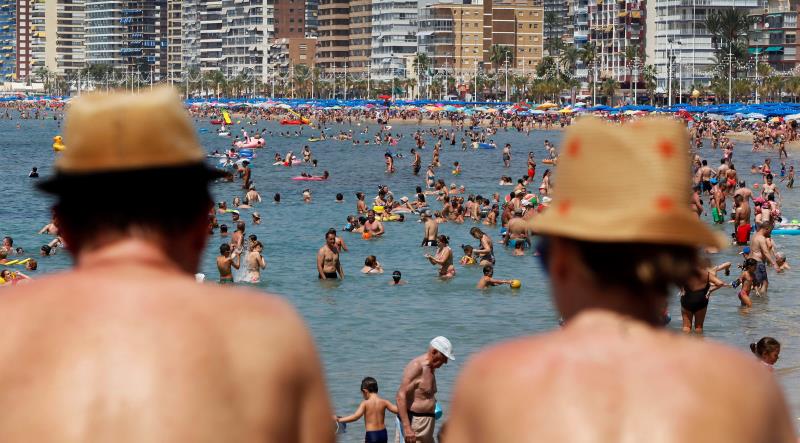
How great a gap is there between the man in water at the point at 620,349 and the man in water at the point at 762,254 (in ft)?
65.1

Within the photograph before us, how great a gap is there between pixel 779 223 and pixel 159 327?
30755 mm

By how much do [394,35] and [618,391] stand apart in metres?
175

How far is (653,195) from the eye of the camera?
2.02 m

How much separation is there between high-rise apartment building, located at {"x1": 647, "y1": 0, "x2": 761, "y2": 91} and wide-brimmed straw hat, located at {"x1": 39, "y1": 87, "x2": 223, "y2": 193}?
12752cm

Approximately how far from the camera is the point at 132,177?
85.1 inches

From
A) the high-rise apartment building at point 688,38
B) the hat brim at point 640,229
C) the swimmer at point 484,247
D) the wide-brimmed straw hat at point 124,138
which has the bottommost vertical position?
the swimmer at point 484,247

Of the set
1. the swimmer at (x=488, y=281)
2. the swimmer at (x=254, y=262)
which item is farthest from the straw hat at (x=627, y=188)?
the swimmer at (x=254, y=262)

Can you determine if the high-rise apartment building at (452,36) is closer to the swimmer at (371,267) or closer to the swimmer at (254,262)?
the swimmer at (371,267)

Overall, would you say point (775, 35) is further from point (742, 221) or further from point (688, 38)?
point (742, 221)

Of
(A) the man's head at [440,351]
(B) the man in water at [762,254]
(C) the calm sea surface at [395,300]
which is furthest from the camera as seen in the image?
(B) the man in water at [762,254]

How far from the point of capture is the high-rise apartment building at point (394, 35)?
17512 cm

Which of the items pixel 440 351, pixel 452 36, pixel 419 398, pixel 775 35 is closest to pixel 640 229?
pixel 440 351

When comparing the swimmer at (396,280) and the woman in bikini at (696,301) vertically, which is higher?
the woman in bikini at (696,301)

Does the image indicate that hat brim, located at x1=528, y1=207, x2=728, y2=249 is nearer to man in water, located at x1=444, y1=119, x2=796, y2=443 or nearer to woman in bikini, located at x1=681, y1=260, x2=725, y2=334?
man in water, located at x1=444, y1=119, x2=796, y2=443
